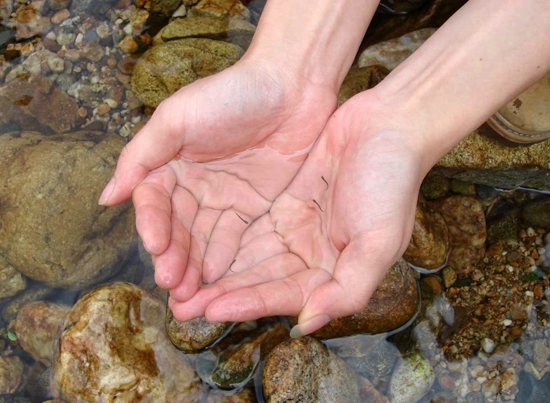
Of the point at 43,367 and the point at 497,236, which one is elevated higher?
the point at 497,236

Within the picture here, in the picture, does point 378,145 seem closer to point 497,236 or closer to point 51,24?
point 497,236

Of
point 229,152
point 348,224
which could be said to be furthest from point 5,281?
point 348,224

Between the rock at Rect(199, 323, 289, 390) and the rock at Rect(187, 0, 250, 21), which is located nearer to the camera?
the rock at Rect(199, 323, 289, 390)

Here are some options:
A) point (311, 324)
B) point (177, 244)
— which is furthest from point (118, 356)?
point (311, 324)

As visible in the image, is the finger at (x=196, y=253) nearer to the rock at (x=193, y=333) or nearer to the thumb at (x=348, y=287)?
the thumb at (x=348, y=287)

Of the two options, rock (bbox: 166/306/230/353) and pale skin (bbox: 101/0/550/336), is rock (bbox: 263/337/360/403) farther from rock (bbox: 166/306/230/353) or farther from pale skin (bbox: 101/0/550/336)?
pale skin (bbox: 101/0/550/336)

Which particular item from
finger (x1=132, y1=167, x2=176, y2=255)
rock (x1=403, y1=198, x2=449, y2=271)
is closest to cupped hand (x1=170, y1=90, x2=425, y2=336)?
finger (x1=132, y1=167, x2=176, y2=255)

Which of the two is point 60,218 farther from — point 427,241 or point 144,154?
point 427,241
